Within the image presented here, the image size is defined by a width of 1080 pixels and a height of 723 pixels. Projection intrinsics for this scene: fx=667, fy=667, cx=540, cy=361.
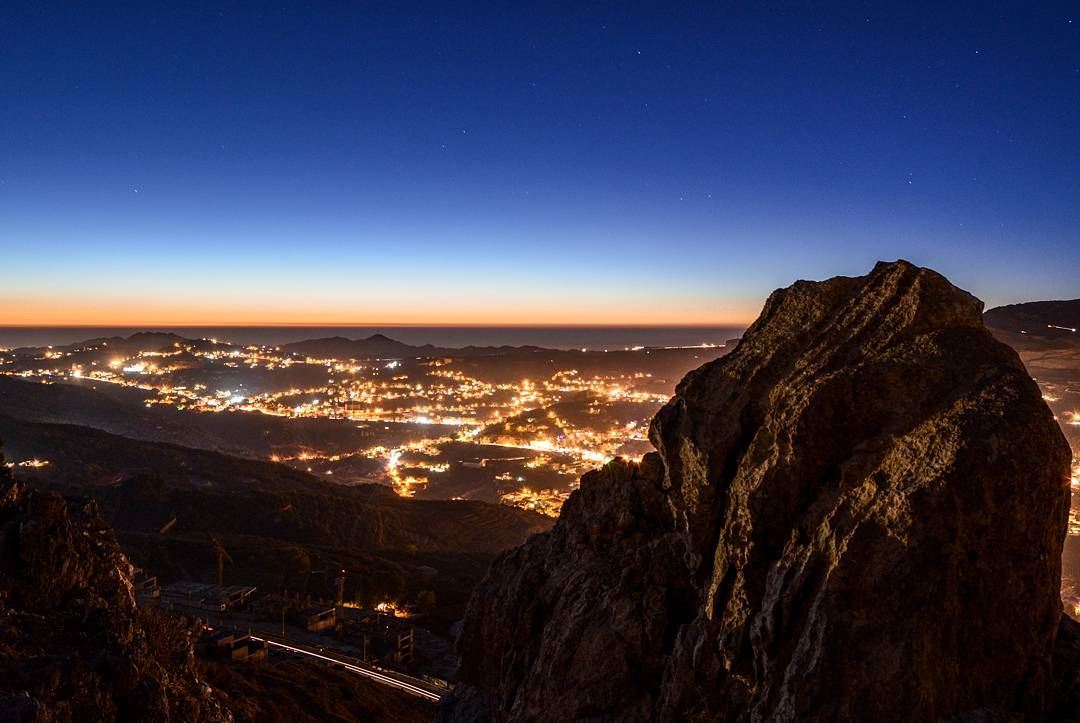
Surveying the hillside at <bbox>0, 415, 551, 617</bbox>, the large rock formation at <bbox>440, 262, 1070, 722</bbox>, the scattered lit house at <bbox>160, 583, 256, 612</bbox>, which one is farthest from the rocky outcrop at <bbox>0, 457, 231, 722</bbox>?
the hillside at <bbox>0, 415, 551, 617</bbox>

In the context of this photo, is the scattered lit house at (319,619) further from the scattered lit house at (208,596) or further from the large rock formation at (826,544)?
the large rock formation at (826,544)

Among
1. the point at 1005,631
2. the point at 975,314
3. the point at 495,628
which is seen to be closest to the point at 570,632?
the point at 495,628

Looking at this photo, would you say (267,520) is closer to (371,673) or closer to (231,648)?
(371,673)

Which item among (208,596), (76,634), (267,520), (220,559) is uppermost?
(76,634)

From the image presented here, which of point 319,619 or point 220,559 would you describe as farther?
Result: point 220,559


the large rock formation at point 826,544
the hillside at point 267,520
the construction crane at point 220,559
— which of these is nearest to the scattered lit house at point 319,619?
the hillside at point 267,520

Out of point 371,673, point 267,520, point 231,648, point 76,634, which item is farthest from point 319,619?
point 267,520
